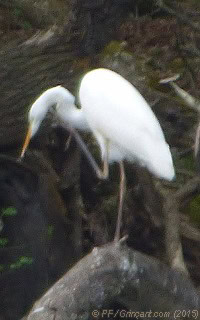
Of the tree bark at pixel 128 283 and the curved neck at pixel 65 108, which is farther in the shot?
the curved neck at pixel 65 108

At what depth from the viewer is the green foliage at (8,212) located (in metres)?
4.96

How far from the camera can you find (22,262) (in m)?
5.04

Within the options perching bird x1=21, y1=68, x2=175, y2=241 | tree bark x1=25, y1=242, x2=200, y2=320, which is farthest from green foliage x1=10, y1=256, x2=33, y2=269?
tree bark x1=25, y1=242, x2=200, y2=320

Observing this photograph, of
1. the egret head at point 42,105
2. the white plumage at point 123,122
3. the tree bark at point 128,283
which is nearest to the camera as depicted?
the tree bark at point 128,283

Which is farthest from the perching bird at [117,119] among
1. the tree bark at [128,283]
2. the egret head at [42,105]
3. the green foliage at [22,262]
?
the green foliage at [22,262]

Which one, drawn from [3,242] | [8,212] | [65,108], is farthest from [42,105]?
[3,242]

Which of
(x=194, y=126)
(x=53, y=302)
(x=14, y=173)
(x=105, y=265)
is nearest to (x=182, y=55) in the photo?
(x=194, y=126)

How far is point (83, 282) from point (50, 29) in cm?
221

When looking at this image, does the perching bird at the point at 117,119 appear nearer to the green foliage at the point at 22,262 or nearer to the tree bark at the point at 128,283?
the tree bark at the point at 128,283

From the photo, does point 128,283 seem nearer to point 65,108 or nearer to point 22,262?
point 65,108

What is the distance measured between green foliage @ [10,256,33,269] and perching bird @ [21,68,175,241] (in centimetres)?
77

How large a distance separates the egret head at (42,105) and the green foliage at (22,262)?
79 cm

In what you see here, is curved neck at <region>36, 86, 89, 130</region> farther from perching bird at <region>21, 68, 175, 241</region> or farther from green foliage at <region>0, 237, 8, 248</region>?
green foliage at <region>0, 237, 8, 248</region>

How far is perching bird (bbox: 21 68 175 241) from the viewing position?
4.09 meters
